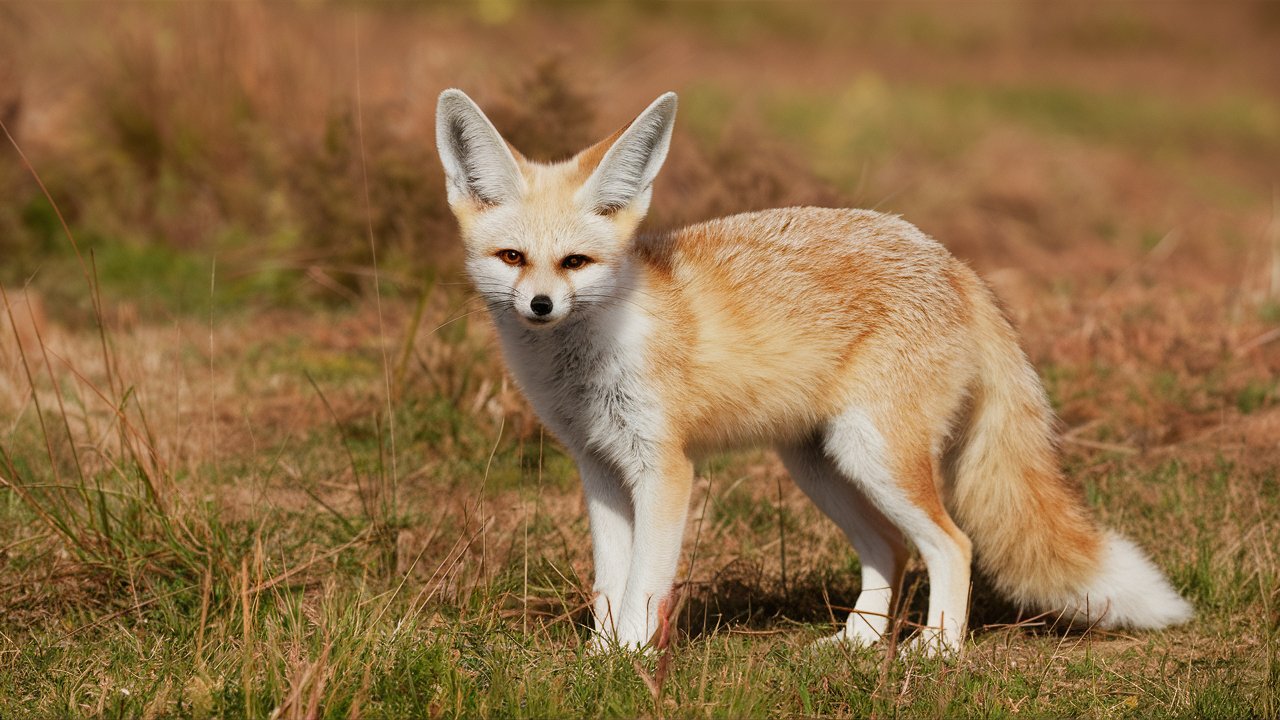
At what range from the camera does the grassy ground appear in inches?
139

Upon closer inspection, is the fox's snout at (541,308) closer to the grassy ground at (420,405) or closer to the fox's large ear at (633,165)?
the fox's large ear at (633,165)

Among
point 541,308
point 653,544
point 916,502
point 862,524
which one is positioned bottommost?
point 862,524

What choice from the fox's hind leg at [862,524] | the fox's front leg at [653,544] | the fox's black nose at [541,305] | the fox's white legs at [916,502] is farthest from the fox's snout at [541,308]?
the fox's hind leg at [862,524]

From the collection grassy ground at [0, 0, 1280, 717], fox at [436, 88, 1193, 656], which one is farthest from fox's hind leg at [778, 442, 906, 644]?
grassy ground at [0, 0, 1280, 717]

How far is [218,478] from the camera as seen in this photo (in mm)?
4402

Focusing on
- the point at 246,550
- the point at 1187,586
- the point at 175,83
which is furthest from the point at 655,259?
the point at 175,83

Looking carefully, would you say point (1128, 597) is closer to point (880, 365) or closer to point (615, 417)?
point (880, 365)

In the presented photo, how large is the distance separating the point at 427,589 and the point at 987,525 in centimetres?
197

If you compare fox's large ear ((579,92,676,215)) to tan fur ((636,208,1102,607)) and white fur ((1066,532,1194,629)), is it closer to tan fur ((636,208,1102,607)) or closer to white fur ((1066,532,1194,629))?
tan fur ((636,208,1102,607))

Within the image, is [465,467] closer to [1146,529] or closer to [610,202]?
[610,202]

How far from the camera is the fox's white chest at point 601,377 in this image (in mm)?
3920

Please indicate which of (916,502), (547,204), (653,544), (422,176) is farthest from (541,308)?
(422,176)

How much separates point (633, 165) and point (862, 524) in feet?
5.36

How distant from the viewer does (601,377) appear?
3.95 m
